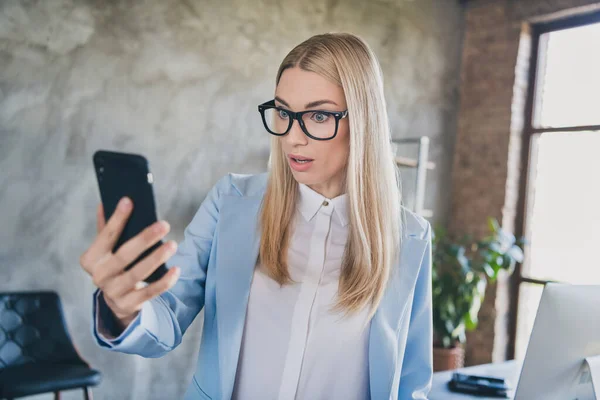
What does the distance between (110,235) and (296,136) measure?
0.65 metres

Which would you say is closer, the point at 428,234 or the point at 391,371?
the point at 391,371

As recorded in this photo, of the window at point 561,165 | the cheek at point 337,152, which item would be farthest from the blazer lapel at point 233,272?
the window at point 561,165

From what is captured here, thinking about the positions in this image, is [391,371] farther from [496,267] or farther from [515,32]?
[515,32]

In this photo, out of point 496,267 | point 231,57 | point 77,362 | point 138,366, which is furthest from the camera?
point 496,267

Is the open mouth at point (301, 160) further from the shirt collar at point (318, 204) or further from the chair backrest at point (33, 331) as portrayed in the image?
the chair backrest at point (33, 331)

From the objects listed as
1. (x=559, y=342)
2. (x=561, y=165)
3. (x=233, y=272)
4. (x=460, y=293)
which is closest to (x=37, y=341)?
(x=233, y=272)

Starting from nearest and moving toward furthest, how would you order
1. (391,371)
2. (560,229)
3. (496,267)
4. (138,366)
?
1. (391,371)
2. (138,366)
3. (496,267)
4. (560,229)

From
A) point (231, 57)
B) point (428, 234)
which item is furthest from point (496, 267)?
point (428, 234)

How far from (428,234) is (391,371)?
407 mm

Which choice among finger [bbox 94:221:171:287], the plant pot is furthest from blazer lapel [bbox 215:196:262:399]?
the plant pot

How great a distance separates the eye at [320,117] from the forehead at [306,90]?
36 millimetres

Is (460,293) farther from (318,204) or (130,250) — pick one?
(130,250)

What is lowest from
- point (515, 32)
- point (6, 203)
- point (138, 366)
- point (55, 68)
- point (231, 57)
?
point (138, 366)

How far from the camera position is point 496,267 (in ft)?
13.6
